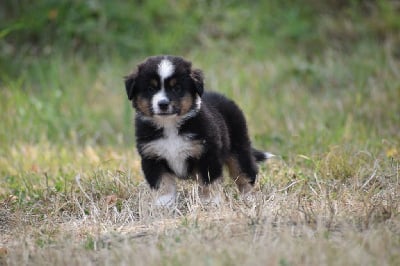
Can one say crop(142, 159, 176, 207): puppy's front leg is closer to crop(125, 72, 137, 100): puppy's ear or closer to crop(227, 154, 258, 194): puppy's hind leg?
crop(125, 72, 137, 100): puppy's ear

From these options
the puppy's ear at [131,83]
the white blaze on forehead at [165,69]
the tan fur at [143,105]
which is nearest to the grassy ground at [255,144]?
the tan fur at [143,105]

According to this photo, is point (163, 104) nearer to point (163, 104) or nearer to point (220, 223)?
point (163, 104)

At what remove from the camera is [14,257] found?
4.73 m

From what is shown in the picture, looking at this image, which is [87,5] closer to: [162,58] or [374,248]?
[162,58]

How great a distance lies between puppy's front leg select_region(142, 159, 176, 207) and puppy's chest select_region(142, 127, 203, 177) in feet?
0.21

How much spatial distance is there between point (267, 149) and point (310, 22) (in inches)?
207

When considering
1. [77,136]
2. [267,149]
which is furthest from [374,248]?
[77,136]

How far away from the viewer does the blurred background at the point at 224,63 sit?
31.5ft

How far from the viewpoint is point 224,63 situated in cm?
1206

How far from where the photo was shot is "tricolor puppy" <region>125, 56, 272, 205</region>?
5.95 m

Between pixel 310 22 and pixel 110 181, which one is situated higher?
pixel 310 22

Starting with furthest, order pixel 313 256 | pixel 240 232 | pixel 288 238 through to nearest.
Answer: pixel 240 232 < pixel 288 238 < pixel 313 256

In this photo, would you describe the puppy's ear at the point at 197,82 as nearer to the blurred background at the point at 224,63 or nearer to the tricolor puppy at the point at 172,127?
the tricolor puppy at the point at 172,127

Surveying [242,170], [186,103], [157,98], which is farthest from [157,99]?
[242,170]
